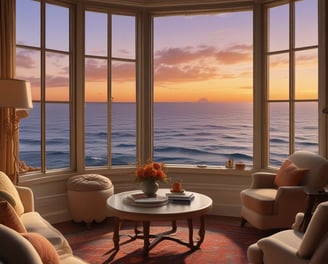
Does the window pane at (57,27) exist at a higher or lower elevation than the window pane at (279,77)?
higher

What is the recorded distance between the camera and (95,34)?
6.24 metres

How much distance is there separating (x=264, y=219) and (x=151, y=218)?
5.17 feet

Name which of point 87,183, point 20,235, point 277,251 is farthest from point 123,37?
point 20,235

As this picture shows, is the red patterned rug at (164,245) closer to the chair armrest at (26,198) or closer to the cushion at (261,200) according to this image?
the cushion at (261,200)

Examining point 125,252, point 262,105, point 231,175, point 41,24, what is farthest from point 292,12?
point 125,252

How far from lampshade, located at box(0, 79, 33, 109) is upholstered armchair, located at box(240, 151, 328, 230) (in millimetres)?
2891

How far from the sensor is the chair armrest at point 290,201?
4.75 meters

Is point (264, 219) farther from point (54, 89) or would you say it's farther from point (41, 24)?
point (41, 24)

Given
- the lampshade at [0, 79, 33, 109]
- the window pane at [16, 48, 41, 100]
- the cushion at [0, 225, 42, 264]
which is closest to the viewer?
the cushion at [0, 225, 42, 264]

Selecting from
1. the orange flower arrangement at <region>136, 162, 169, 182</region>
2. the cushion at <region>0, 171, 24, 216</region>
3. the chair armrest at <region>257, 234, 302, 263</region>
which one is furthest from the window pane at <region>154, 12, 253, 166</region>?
the chair armrest at <region>257, 234, 302, 263</region>

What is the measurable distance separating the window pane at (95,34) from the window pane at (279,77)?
2.52 meters

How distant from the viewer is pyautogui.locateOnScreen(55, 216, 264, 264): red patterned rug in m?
4.21

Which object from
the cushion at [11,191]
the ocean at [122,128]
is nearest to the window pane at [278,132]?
the ocean at [122,128]

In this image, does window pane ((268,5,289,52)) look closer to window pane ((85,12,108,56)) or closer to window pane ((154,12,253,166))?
window pane ((154,12,253,166))
